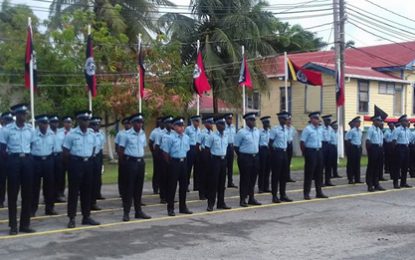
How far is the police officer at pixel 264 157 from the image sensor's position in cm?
1231

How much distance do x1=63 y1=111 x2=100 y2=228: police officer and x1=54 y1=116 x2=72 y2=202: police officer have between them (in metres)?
1.48

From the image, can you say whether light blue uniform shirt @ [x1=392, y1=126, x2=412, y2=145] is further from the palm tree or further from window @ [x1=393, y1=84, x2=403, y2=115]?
window @ [x1=393, y1=84, x2=403, y2=115]

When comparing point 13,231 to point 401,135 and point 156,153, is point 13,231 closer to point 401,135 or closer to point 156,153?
point 156,153

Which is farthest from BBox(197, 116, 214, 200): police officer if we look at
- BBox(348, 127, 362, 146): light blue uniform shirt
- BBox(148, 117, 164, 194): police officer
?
BBox(348, 127, 362, 146): light blue uniform shirt

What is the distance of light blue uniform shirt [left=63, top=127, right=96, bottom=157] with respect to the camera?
29.7ft

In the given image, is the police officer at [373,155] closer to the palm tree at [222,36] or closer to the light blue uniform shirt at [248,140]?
the light blue uniform shirt at [248,140]

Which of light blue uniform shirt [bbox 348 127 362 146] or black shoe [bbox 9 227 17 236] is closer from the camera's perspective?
black shoe [bbox 9 227 17 236]

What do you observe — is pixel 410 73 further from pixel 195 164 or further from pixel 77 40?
pixel 195 164

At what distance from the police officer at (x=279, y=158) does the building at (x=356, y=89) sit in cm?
1685

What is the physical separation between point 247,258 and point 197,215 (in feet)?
10.6

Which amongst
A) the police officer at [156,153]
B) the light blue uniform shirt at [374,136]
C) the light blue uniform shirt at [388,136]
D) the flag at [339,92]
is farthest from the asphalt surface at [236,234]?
the flag at [339,92]

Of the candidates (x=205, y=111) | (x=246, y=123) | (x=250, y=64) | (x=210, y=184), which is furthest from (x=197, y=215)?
(x=205, y=111)

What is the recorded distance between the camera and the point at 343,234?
866cm

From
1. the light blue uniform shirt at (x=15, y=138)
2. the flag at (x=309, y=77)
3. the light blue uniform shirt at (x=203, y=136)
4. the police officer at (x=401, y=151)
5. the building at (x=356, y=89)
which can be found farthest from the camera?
the building at (x=356, y=89)
